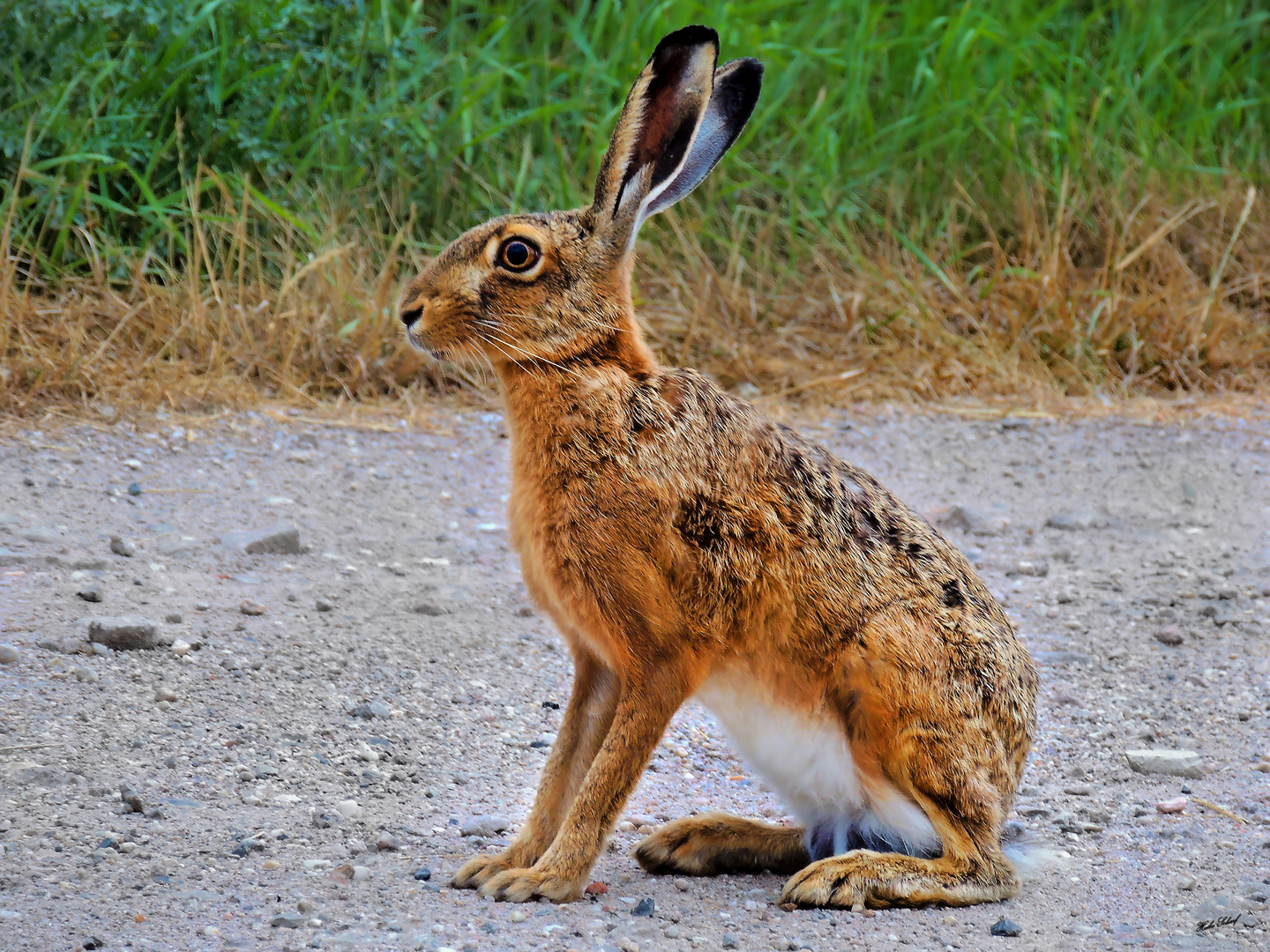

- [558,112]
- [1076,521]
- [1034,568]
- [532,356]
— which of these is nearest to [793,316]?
[558,112]

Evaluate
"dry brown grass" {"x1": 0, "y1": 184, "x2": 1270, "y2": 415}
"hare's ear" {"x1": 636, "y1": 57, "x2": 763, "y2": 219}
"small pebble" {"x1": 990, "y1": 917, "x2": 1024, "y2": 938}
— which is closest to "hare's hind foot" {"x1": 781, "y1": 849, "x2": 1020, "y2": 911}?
"small pebble" {"x1": 990, "y1": 917, "x2": 1024, "y2": 938}

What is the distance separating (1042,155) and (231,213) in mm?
4153

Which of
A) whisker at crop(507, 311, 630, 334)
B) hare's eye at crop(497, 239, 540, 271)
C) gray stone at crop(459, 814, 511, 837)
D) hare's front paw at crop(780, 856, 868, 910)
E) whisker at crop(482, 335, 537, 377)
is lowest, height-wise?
gray stone at crop(459, 814, 511, 837)

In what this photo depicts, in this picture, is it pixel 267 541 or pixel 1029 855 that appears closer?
pixel 1029 855

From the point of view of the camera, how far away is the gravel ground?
10.4 feet

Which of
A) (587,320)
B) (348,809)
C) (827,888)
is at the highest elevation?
(587,320)

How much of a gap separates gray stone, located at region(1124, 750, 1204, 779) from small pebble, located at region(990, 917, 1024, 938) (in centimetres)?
118

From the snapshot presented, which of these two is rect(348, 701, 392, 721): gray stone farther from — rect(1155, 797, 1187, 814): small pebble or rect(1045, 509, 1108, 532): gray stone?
rect(1045, 509, 1108, 532): gray stone

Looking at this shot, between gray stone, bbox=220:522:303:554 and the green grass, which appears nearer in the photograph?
gray stone, bbox=220:522:303:554

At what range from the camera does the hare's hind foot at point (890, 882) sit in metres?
3.28

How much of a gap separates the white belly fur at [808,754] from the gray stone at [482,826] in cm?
65

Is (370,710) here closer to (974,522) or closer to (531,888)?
(531,888)

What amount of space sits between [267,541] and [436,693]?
1170mm

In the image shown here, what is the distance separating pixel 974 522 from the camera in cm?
612
